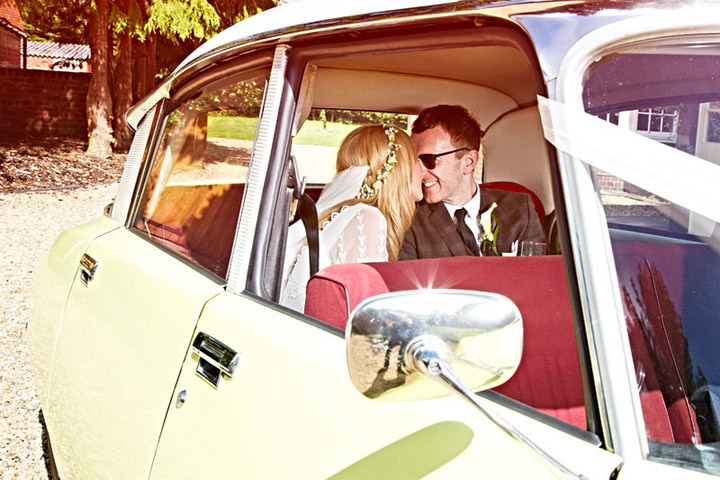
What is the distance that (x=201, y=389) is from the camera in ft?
5.77

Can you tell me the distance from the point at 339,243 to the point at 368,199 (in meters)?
0.29

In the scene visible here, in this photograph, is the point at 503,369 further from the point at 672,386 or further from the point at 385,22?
the point at 385,22

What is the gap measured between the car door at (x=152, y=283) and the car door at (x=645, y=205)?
1114mm

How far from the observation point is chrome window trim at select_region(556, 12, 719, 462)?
1056 mm

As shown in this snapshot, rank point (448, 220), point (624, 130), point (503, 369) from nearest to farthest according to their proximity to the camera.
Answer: point (503, 369), point (624, 130), point (448, 220)

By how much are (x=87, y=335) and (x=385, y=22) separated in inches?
57.9

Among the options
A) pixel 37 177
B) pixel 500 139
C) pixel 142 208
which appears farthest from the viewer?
pixel 37 177

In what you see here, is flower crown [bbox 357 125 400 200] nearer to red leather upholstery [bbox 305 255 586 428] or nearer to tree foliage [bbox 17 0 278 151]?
red leather upholstery [bbox 305 255 586 428]

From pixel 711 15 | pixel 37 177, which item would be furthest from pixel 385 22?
pixel 37 177

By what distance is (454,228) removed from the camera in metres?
3.33

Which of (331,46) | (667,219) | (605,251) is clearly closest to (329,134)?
(331,46)

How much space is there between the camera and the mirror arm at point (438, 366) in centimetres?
97

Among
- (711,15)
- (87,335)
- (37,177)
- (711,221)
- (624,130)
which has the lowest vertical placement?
(37,177)

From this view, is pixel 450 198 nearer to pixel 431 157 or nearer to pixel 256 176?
pixel 431 157
